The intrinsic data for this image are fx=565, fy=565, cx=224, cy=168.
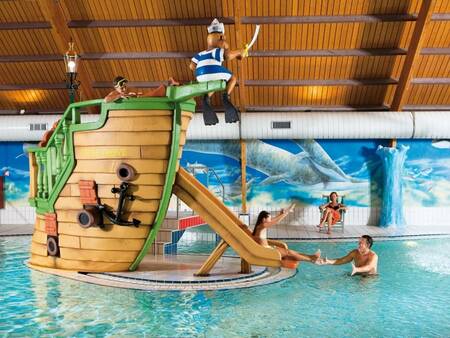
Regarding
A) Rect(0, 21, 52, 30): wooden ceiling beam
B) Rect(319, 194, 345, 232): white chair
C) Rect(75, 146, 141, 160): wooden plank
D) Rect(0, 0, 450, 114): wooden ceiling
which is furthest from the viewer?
Rect(319, 194, 345, 232): white chair

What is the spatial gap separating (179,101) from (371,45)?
6.15 meters

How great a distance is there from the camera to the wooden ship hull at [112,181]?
7.02 m

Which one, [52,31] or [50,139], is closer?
[50,139]

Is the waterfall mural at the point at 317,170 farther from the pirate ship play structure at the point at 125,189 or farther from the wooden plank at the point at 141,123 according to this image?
the wooden plank at the point at 141,123

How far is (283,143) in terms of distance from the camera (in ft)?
44.1

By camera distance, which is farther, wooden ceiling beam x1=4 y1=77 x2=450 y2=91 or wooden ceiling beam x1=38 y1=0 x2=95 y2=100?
wooden ceiling beam x1=4 y1=77 x2=450 y2=91

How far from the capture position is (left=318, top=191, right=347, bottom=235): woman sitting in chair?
12.1 m

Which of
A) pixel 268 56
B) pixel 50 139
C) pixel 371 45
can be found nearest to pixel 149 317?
pixel 50 139

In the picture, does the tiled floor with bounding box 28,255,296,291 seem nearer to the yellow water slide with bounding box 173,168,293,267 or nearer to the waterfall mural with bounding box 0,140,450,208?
the yellow water slide with bounding box 173,168,293,267

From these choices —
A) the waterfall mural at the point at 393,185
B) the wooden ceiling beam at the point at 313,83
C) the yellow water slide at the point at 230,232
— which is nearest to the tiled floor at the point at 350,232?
the waterfall mural at the point at 393,185

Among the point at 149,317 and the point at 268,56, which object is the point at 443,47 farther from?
the point at 149,317

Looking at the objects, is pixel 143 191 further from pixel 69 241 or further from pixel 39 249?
pixel 39 249

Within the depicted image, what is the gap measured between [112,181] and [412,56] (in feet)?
22.3

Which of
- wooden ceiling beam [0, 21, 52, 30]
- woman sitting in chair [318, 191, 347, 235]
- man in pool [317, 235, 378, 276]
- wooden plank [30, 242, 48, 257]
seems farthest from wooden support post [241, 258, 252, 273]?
wooden ceiling beam [0, 21, 52, 30]
